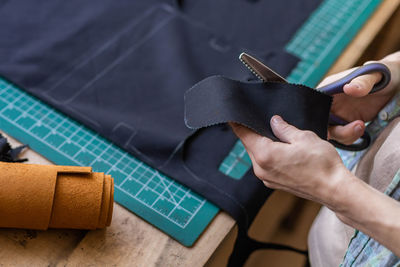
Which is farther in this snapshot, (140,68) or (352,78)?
(140,68)

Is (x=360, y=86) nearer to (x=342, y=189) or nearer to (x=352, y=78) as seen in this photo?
(x=352, y=78)

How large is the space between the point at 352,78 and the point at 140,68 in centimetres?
45

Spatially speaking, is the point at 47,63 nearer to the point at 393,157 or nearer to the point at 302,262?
the point at 393,157

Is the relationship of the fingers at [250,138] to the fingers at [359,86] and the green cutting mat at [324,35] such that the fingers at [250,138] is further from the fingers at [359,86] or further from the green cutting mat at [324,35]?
the green cutting mat at [324,35]

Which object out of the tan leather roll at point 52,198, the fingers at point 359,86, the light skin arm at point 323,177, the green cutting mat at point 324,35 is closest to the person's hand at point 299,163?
the light skin arm at point 323,177

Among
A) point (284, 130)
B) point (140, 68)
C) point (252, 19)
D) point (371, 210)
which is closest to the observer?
point (371, 210)

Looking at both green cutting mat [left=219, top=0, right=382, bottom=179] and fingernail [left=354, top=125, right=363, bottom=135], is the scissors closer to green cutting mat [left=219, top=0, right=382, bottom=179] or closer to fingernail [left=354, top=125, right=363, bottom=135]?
fingernail [left=354, top=125, right=363, bottom=135]

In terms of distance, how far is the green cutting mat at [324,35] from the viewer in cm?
105

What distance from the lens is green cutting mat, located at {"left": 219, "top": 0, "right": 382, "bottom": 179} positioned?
3.45ft

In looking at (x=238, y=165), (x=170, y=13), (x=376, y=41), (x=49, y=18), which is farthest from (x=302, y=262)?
(x=49, y=18)

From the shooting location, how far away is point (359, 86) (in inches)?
28.8

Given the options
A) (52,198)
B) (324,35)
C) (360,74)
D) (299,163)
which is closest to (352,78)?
(360,74)

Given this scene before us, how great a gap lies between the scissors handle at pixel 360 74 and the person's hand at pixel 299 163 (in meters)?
0.14

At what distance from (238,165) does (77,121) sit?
1.07 ft
